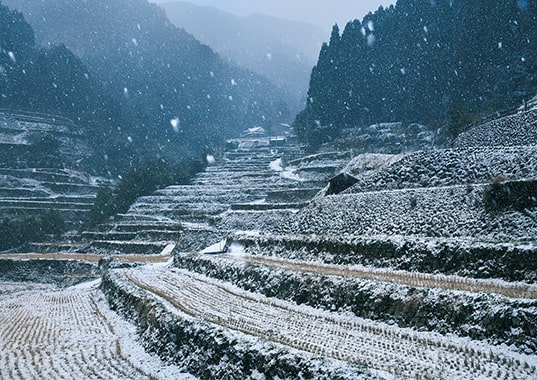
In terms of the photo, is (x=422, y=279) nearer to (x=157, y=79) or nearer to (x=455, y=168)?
(x=455, y=168)

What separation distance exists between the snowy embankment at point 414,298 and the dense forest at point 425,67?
36285 mm

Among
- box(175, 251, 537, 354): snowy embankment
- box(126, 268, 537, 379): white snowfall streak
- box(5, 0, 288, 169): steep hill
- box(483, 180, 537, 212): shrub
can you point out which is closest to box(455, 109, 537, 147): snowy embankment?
box(483, 180, 537, 212): shrub

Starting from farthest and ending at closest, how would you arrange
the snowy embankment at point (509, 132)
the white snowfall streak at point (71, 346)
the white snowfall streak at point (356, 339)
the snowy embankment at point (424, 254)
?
the snowy embankment at point (509, 132)
the snowy embankment at point (424, 254)
the white snowfall streak at point (71, 346)
the white snowfall streak at point (356, 339)

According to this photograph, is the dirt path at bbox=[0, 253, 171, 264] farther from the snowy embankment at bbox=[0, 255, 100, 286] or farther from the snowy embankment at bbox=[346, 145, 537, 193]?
the snowy embankment at bbox=[346, 145, 537, 193]

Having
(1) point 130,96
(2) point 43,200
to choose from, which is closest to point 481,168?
(2) point 43,200

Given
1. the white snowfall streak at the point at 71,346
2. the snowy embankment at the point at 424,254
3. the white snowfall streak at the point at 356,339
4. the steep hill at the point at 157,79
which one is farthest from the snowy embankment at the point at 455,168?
the steep hill at the point at 157,79

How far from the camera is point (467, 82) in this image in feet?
230

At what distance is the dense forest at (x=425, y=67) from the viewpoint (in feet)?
205

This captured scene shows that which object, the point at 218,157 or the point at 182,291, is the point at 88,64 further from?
the point at 182,291

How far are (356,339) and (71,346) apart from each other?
36.5 feet

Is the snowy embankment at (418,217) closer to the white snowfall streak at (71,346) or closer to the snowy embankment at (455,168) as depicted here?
the snowy embankment at (455,168)

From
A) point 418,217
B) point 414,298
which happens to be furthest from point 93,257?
point 414,298

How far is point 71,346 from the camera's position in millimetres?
15805

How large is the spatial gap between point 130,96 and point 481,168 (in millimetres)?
151852
